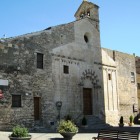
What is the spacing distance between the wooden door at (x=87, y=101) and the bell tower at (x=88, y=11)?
24.0ft

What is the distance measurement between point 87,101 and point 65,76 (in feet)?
11.6

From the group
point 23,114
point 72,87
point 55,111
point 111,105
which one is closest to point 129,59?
point 111,105

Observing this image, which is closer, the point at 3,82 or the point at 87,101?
the point at 3,82

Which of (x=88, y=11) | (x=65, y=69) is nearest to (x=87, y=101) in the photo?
(x=65, y=69)

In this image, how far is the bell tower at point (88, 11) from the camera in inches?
1142

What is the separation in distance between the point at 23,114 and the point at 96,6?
1398 centimetres

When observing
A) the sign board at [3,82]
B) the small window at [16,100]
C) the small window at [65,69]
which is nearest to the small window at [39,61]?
the small window at [65,69]

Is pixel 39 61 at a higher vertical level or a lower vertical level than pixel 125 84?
higher

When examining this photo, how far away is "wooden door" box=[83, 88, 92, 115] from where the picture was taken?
2590 centimetres

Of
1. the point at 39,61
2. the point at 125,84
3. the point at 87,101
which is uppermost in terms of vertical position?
the point at 39,61

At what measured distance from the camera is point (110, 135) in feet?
47.8

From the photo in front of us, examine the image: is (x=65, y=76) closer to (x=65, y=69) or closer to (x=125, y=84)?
(x=65, y=69)

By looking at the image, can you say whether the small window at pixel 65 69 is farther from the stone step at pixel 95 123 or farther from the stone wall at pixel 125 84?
the stone wall at pixel 125 84

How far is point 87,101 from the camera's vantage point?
2627 centimetres
